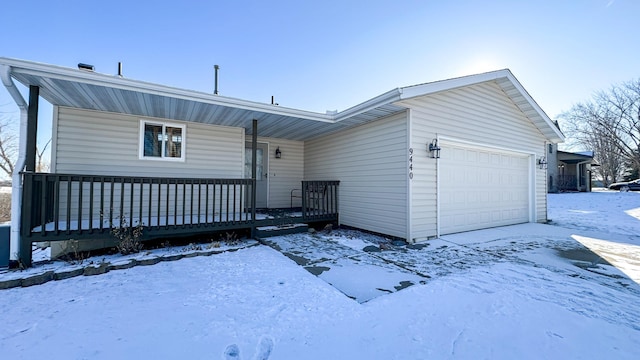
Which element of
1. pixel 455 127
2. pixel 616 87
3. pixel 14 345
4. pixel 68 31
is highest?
pixel 616 87

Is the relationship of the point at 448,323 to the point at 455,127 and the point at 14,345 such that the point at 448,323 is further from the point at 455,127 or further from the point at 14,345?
the point at 455,127

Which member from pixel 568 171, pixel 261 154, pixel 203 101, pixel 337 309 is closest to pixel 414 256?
pixel 337 309

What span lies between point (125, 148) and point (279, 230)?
12.3ft

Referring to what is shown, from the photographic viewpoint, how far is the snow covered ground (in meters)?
1.95

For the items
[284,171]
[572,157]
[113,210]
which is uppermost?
[572,157]

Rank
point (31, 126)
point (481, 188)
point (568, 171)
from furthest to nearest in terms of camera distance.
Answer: point (568, 171) → point (481, 188) → point (31, 126)

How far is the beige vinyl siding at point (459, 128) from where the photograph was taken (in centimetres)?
518

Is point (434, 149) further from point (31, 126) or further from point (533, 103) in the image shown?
point (31, 126)

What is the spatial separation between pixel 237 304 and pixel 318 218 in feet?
12.4

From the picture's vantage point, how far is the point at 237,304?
2.63m

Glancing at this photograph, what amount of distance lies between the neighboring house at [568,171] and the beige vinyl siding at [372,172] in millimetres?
20246

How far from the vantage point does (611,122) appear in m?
23.8

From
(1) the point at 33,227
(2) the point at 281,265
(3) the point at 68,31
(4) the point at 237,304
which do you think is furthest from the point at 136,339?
(3) the point at 68,31

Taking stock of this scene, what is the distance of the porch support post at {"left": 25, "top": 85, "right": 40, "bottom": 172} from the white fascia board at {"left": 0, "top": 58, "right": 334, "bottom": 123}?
47 centimetres
